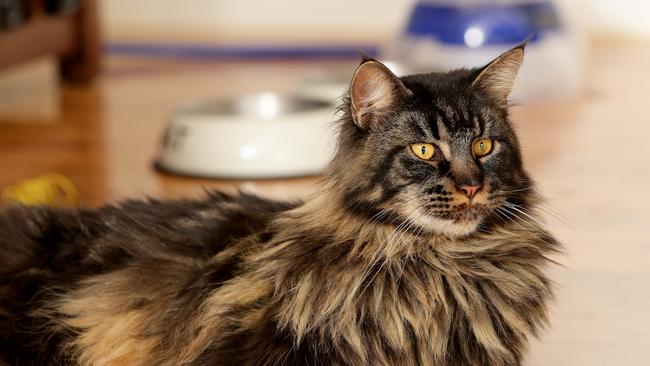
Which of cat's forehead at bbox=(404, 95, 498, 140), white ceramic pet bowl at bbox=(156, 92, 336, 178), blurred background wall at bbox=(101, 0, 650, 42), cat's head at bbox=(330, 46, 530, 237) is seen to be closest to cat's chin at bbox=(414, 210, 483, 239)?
cat's head at bbox=(330, 46, 530, 237)

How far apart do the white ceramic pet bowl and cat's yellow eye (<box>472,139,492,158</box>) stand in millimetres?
1586

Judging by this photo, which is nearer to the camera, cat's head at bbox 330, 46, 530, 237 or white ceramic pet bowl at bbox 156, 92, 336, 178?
cat's head at bbox 330, 46, 530, 237

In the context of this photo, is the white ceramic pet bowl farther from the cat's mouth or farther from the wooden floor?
the cat's mouth

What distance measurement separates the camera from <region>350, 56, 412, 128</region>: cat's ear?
1.50m

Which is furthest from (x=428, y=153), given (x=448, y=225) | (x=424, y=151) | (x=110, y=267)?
(x=110, y=267)

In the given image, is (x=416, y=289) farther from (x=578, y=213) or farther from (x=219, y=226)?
(x=578, y=213)

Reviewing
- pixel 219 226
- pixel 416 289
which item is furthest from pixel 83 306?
pixel 416 289

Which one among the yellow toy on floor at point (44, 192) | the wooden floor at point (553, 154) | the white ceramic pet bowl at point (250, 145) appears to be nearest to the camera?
the wooden floor at point (553, 154)

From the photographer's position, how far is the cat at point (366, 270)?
146 cm

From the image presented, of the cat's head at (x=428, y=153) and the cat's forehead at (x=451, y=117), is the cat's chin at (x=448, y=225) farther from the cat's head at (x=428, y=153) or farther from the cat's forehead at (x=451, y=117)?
the cat's forehead at (x=451, y=117)

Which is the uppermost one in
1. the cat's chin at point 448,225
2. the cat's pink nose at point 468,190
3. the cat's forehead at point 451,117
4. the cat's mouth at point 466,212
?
the cat's forehead at point 451,117

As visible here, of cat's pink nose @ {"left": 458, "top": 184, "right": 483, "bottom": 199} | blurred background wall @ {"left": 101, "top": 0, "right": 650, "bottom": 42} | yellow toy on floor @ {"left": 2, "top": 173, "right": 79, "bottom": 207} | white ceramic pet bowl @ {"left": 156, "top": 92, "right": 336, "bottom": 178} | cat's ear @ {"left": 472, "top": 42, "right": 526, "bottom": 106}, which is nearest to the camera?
cat's pink nose @ {"left": 458, "top": 184, "right": 483, "bottom": 199}

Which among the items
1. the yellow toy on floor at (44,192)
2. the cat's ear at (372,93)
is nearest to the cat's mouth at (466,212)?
the cat's ear at (372,93)

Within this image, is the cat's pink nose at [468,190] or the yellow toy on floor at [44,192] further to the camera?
the yellow toy on floor at [44,192]
